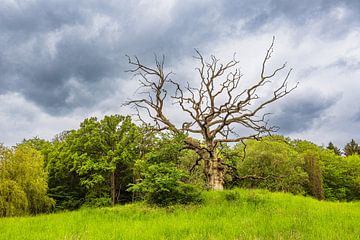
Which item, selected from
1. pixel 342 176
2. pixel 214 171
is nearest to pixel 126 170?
pixel 214 171

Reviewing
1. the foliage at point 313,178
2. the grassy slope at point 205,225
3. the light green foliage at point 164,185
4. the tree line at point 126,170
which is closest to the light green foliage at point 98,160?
the tree line at point 126,170

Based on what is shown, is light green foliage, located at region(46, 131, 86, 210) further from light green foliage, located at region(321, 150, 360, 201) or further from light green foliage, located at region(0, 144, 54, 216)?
light green foliage, located at region(321, 150, 360, 201)

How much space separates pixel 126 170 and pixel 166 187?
22.8m

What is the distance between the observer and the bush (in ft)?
53.3

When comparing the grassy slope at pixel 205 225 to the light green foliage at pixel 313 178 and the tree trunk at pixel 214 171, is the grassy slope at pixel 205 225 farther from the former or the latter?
the light green foliage at pixel 313 178

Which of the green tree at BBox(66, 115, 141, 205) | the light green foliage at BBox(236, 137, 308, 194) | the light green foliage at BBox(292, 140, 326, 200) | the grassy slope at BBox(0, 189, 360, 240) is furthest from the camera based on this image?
the light green foliage at BBox(292, 140, 326, 200)

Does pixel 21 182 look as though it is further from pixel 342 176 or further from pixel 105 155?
pixel 342 176

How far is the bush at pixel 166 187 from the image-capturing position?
16250mm

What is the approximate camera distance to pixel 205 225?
11.1 metres

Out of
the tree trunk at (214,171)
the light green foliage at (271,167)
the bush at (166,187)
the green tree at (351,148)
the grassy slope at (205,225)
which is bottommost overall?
the grassy slope at (205,225)

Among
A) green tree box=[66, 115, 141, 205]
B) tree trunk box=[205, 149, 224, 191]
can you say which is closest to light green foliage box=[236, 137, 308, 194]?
green tree box=[66, 115, 141, 205]

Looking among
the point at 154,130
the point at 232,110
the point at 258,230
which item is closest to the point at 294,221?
the point at 258,230

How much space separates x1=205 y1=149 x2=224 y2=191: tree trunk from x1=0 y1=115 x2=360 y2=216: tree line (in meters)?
0.81

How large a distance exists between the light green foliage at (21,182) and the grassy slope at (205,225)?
12718mm
